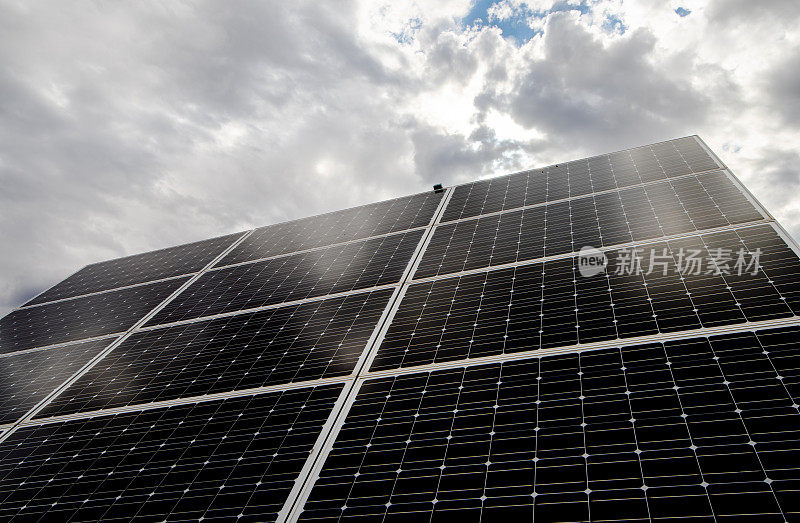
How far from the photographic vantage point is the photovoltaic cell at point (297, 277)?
54.3 ft

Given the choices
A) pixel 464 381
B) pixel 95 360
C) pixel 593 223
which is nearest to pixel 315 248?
pixel 95 360

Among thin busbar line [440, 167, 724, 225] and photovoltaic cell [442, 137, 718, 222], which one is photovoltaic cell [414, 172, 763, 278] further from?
photovoltaic cell [442, 137, 718, 222]

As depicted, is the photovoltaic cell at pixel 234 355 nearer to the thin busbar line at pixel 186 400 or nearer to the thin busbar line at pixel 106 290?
the thin busbar line at pixel 186 400

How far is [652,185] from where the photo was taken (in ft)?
56.7

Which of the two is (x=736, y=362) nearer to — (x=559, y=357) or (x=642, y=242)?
(x=559, y=357)

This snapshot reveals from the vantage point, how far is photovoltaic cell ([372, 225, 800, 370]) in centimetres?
991

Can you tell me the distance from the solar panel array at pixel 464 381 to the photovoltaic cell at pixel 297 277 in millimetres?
115

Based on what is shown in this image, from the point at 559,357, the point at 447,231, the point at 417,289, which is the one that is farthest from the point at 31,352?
the point at 559,357

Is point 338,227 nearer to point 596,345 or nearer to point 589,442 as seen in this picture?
point 596,345

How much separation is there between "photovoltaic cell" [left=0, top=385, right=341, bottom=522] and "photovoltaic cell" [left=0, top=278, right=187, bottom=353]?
267 inches

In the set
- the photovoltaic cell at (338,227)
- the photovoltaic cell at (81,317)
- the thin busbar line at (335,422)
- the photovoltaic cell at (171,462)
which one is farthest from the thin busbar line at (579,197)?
the photovoltaic cell at (81,317)

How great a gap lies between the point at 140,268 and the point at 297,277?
12.2 meters

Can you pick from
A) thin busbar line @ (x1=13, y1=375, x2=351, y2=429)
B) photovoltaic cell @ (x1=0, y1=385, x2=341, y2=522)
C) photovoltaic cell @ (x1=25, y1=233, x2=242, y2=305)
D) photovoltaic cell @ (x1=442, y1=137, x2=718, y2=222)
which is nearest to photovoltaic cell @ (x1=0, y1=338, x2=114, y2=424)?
thin busbar line @ (x1=13, y1=375, x2=351, y2=429)

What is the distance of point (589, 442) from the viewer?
7.45 metres
